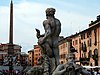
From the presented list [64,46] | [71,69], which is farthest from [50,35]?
[64,46]

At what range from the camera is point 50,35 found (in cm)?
1202

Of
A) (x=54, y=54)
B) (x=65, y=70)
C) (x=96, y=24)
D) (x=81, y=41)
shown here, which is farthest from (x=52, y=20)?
(x=81, y=41)

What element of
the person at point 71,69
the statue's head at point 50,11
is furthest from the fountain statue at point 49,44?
the person at point 71,69

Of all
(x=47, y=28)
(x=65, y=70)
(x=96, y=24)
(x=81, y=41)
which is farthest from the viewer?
(x=81, y=41)

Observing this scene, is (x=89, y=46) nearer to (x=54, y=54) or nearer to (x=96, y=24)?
(x=96, y=24)

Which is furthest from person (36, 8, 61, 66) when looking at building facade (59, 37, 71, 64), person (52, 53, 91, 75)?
building facade (59, 37, 71, 64)

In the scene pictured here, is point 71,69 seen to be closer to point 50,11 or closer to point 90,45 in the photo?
point 50,11

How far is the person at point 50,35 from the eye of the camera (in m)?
11.9

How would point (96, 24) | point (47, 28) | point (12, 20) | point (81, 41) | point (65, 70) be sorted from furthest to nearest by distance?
point (81, 41) < point (96, 24) < point (12, 20) < point (47, 28) < point (65, 70)

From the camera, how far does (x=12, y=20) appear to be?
56.1 metres

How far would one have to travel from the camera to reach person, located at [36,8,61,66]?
39.2ft

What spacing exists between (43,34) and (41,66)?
1.05 metres

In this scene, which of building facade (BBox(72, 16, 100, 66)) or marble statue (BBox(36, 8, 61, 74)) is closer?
marble statue (BBox(36, 8, 61, 74))

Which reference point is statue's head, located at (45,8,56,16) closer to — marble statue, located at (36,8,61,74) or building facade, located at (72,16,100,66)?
marble statue, located at (36,8,61,74)
